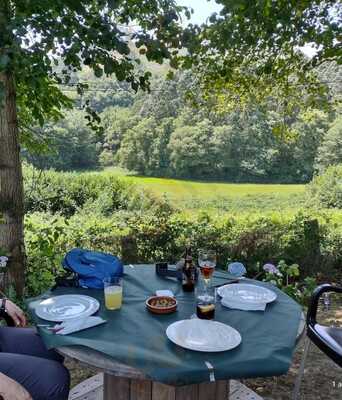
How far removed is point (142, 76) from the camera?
2.38m

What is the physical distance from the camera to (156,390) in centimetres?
133

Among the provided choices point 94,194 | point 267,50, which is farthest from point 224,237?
point 94,194

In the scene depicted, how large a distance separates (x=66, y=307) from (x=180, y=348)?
0.52m

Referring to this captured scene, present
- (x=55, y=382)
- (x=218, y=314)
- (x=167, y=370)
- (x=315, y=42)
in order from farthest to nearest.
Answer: (x=315, y=42)
(x=218, y=314)
(x=55, y=382)
(x=167, y=370)

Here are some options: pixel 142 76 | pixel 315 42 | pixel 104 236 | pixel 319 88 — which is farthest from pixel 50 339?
pixel 319 88

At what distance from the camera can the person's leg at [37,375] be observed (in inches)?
51.4

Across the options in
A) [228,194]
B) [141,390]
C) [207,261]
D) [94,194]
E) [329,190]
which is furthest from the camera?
[228,194]

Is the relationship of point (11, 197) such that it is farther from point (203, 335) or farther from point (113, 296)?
point (203, 335)

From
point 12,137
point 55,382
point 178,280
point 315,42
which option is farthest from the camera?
point 315,42

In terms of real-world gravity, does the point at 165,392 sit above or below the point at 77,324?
below

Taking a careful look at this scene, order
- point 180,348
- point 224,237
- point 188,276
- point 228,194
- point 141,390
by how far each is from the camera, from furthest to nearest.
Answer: point 228,194, point 224,237, point 188,276, point 141,390, point 180,348

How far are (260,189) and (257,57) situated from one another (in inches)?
861

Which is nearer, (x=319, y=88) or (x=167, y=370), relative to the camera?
(x=167, y=370)

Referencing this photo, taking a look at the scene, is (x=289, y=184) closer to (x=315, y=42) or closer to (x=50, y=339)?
(x=315, y=42)
